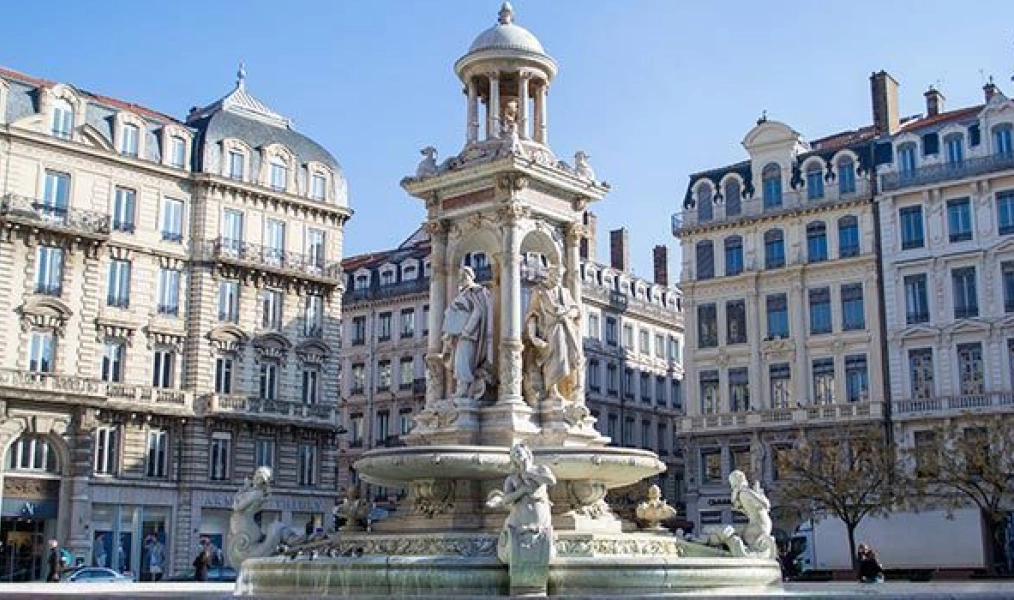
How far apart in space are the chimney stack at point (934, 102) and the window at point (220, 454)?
35.3 metres

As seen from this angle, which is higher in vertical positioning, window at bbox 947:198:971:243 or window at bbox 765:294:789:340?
window at bbox 947:198:971:243

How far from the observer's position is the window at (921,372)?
51844 mm

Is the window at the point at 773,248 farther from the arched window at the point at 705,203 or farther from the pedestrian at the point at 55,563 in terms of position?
the pedestrian at the point at 55,563

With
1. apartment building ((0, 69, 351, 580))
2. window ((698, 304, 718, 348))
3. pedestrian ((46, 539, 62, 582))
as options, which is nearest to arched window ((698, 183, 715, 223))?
window ((698, 304, 718, 348))

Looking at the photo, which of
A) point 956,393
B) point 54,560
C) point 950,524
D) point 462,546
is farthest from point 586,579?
point 956,393

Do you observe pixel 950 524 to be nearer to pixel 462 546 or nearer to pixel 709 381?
pixel 709 381

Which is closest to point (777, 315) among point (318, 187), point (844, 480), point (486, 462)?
point (844, 480)

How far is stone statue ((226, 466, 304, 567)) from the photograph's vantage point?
1769 cm

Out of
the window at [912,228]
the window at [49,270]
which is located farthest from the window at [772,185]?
the window at [49,270]

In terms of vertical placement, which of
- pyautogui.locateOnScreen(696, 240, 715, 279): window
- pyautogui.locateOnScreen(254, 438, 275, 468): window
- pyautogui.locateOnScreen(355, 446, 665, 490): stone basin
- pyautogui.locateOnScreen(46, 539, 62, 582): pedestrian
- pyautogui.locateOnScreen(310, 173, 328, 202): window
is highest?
pyautogui.locateOnScreen(310, 173, 328, 202): window

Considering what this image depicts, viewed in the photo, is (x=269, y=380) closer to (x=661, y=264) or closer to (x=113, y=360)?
(x=113, y=360)

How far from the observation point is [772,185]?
190 feet

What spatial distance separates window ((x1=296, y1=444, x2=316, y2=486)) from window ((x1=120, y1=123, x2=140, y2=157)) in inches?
562

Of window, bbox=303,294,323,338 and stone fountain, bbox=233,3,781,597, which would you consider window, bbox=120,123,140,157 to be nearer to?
window, bbox=303,294,323,338
